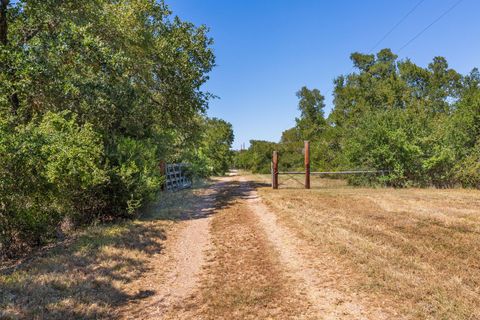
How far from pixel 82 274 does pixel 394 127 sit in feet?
59.3

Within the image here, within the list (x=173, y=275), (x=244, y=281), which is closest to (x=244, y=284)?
(x=244, y=281)

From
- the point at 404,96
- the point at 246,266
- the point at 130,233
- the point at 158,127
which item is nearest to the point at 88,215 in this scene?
the point at 130,233

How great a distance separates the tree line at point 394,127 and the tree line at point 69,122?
12.8 m

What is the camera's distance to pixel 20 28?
33.3 feet

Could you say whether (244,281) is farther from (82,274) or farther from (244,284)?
(82,274)

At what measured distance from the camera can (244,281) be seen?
537 centimetres

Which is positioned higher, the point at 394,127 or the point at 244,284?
the point at 394,127

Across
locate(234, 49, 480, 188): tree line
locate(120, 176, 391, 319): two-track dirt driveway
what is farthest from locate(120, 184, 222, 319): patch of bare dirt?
locate(234, 49, 480, 188): tree line

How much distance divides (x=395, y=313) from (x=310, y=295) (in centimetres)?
119

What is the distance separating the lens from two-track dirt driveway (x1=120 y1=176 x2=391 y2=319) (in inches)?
171

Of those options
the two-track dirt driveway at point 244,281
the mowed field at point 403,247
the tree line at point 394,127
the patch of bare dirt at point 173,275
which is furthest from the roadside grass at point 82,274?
the tree line at point 394,127

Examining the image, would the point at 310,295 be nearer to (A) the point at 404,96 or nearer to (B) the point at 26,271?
(B) the point at 26,271

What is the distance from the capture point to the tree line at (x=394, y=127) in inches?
703

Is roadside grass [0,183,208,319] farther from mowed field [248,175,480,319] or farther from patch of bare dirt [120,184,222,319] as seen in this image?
mowed field [248,175,480,319]
